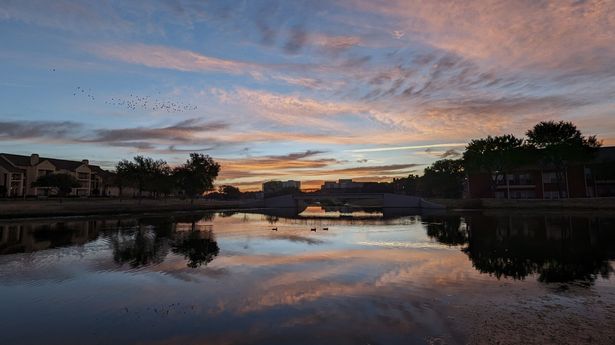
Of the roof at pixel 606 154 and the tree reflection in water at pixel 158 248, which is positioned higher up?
the roof at pixel 606 154

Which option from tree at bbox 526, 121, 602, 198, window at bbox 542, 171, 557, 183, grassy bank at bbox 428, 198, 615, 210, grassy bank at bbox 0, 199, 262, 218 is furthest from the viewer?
window at bbox 542, 171, 557, 183

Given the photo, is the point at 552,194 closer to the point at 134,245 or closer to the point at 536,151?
the point at 536,151

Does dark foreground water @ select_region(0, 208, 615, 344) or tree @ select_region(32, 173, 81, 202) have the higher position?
tree @ select_region(32, 173, 81, 202)

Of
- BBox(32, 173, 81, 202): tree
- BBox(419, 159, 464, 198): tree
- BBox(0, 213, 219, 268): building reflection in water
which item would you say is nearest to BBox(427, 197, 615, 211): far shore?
A: BBox(419, 159, 464, 198): tree

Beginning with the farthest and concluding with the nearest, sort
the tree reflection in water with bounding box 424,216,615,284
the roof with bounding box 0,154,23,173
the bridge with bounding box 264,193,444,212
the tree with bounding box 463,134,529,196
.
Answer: the bridge with bounding box 264,193,444,212 → the roof with bounding box 0,154,23,173 → the tree with bounding box 463,134,529,196 → the tree reflection in water with bounding box 424,216,615,284

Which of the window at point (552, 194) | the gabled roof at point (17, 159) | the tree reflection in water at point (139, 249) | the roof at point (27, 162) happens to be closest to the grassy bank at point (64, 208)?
the roof at point (27, 162)

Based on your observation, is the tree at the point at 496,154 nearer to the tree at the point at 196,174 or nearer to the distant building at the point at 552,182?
the distant building at the point at 552,182

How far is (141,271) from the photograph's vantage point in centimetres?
2500

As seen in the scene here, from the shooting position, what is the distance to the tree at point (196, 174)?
456 feet

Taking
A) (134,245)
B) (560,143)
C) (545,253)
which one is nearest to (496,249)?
(545,253)

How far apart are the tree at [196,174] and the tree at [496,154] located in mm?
93893

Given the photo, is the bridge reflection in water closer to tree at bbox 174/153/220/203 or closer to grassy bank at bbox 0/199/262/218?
tree at bbox 174/153/220/203

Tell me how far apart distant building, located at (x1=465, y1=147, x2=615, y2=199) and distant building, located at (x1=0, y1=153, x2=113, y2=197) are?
13740 cm

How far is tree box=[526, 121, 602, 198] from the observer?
9406cm
